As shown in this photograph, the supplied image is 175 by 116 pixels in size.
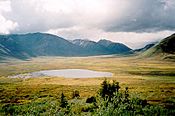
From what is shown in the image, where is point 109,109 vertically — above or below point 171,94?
above

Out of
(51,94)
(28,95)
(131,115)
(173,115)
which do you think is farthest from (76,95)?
(131,115)

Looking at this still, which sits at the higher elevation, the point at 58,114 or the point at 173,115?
the point at 58,114

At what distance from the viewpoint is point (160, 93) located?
479 feet

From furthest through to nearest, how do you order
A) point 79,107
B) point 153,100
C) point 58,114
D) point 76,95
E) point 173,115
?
point 76,95 → point 153,100 → point 79,107 → point 173,115 → point 58,114

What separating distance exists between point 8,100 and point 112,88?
44.9 m

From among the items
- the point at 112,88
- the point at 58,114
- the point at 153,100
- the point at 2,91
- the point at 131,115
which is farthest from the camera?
the point at 2,91

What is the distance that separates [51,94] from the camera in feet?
482

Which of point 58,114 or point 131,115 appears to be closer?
point 58,114

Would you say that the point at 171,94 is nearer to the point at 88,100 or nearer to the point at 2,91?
the point at 88,100

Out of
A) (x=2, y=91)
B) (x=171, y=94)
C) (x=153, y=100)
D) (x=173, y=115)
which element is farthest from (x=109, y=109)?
(x=2, y=91)

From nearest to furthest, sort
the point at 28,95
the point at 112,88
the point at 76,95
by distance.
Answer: the point at 112,88 → the point at 76,95 → the point at 28,95

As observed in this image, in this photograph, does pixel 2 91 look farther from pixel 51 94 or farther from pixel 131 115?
pixel 131 115

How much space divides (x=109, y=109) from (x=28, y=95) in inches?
4033

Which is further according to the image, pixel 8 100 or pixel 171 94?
pixel 171 94
